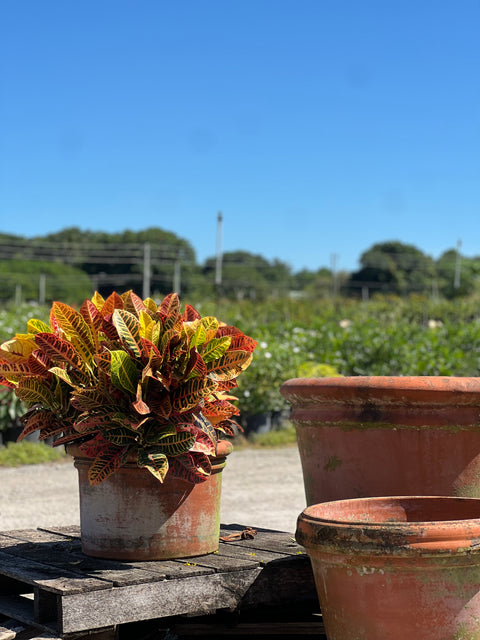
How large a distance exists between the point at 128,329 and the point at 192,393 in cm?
30

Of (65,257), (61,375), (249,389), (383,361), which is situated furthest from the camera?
(65,257)

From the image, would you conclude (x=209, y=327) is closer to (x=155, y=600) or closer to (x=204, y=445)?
(x=204, y=445)

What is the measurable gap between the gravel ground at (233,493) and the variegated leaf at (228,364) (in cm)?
230

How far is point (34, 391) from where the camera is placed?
2682mm

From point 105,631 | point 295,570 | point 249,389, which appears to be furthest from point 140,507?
point 249,389

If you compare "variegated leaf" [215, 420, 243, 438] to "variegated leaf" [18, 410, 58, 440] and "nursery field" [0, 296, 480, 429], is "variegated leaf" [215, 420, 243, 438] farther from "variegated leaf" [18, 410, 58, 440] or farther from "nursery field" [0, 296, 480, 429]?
"nursery field" [0, 296, 480, 429]

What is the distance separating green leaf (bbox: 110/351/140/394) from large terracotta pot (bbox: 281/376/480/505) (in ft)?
2.47

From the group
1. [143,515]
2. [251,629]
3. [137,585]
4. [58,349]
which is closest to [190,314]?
[58,349]

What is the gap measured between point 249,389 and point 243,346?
5710 mm

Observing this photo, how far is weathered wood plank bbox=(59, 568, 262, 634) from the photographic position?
224 cm

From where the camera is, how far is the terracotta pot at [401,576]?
7.02 ft

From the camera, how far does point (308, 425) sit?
301 cm

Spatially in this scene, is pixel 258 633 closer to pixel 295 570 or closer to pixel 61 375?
pixel 295 570

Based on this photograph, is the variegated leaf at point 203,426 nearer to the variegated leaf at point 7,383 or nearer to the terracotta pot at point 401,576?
the terracotta pot at point 401,576
